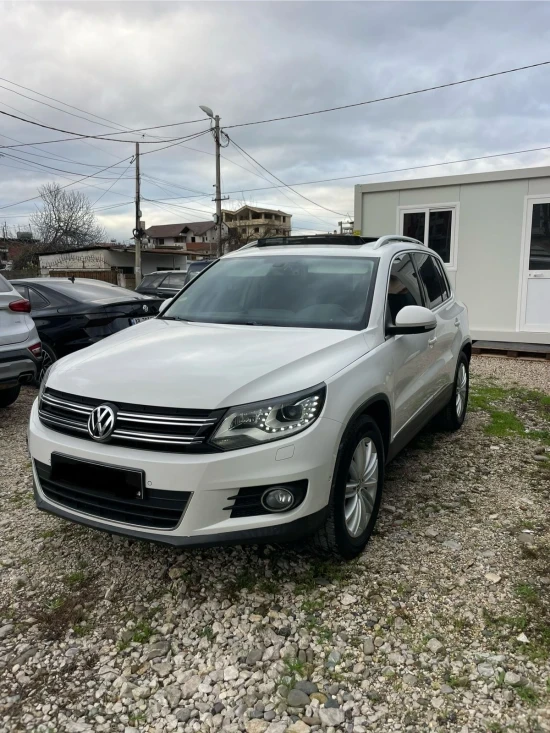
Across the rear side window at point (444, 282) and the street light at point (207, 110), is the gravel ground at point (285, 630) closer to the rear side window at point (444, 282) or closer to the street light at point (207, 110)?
the rear side window at point (444, 282)

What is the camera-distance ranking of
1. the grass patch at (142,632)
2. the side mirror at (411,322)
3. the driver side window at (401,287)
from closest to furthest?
the grass patch at (142,632) < the side mirror at (411,322) < the driver side window at (401,287)

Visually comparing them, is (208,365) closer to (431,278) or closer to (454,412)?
(431,278)

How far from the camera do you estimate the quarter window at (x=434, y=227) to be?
10312 mm

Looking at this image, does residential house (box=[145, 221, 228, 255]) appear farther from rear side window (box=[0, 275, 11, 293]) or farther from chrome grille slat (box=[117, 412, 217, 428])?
chrome grille slat (box=[117, 412, 217, 428])

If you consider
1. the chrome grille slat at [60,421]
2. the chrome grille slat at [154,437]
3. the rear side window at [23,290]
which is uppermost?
the rear side window at [23,290]

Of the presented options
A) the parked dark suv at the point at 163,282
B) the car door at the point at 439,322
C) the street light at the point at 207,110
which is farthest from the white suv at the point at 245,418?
the street light at the point at 207,110

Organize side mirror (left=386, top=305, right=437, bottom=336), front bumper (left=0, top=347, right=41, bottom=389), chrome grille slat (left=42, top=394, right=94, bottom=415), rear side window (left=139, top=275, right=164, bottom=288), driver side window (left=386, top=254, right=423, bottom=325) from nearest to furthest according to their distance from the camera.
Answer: chrome grille slat (left=42, top=394, right=94, bottom=415)
side mirror (left=386, top=305, right=437, bottom=336)
driver side window (left=386, top=254, right=423, bottom=325)
front bumper (left=0, top=347, right=41, bottom=389)
rear side window (left=139, top=275, right=164, bottom=288)

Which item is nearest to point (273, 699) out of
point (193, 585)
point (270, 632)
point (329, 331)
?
point (270, 632)

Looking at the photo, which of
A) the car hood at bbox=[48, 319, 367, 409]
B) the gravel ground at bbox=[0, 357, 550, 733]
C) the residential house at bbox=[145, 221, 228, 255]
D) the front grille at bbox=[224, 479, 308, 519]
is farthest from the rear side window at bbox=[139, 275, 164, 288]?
the residential house at bbox=[145, 221, 228, 255]

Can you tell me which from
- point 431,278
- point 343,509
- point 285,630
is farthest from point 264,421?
point 431,278

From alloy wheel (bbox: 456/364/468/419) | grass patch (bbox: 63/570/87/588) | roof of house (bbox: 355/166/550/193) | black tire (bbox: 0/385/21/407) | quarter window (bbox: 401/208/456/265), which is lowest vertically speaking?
grass patch (bbox: 63/570/87/588)

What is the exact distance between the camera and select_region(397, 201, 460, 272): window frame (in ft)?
33.3

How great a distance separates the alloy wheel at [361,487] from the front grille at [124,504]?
889mm

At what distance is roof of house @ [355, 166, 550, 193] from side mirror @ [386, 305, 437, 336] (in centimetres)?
733
